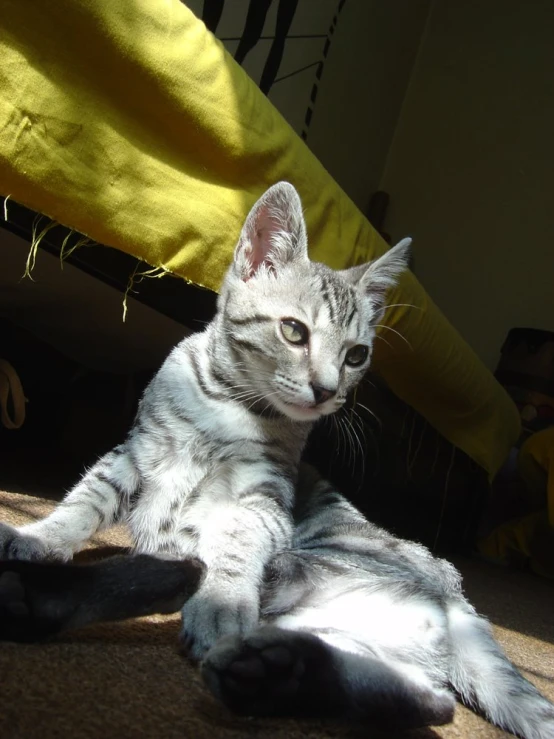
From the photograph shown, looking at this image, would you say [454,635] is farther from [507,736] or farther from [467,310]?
[467,310]

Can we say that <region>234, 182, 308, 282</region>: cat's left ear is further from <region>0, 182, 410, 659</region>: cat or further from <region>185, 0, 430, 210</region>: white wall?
<region>185, 0, 430, 210</region>: white wall

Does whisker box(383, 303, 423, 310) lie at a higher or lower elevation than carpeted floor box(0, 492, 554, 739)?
higher

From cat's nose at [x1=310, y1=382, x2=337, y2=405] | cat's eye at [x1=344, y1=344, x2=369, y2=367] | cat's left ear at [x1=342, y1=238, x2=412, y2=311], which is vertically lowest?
cat's nose at [x1=310, y1=382, x2=337, y2=405]

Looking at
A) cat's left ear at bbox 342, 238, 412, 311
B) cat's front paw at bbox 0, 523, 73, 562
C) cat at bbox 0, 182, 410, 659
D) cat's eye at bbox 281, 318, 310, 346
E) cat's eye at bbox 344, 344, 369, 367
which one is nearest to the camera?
cat's front paw at bbox 0, 523, 73, 562

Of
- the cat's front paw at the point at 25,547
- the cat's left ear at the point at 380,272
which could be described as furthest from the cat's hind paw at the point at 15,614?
the cat's left ear at the point at 380,272

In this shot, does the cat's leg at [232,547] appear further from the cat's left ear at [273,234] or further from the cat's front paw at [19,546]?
the cat's left ear at [273,234]

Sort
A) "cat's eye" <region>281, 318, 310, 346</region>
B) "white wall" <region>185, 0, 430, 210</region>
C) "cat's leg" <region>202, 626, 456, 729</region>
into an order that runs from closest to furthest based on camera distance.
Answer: "cat's leg" <region>202, 626, 456, 729</region> < "cat's eye" <region>281, 318, 310, 346</region> < "white wall" <region>185, 0, 430, 210</region>

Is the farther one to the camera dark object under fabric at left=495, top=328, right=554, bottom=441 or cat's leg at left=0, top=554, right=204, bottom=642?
dark object under fabric at left=495, top=328, right=554, bottom=441

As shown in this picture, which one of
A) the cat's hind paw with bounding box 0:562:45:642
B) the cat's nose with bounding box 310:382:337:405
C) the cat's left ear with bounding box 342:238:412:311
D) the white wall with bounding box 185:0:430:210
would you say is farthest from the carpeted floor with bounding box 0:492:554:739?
the white wall with bounding box 185:0:430:210

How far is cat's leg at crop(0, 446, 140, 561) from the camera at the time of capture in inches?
33.7

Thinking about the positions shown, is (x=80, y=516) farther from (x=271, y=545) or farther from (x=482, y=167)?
(x=482, y=167)

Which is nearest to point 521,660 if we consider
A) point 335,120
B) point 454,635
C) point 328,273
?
point 454,635

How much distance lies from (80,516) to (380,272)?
82 centimetres

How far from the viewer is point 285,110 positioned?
2.85 metres
